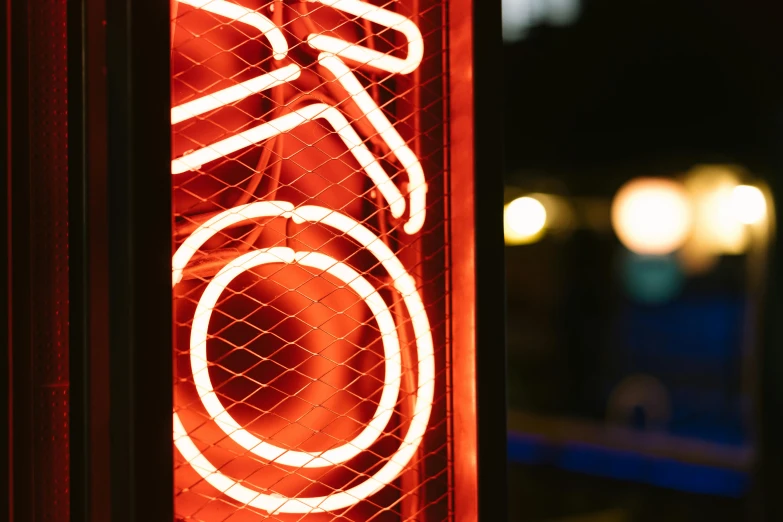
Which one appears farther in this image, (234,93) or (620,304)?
(620,304)

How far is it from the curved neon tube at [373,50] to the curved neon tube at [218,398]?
321 mm

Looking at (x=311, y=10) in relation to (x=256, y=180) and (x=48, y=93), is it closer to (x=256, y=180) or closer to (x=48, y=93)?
(x=256, y=180)

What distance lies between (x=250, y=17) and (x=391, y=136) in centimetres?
27

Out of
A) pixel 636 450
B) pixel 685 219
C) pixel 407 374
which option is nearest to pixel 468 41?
pixel 407 374

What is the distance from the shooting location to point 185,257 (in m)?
0.97

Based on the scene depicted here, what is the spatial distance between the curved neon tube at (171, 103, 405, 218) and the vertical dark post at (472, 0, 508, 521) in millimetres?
138

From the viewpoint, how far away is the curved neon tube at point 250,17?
103 centimetres

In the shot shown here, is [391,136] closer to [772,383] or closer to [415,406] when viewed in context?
[415,406]

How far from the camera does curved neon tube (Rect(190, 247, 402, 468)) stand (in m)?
0.99

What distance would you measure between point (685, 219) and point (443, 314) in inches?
148

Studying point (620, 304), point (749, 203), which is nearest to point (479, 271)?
point (749, 203)

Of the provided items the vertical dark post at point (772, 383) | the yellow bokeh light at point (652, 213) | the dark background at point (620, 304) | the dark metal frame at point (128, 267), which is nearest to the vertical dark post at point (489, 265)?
the dark metal frame at point (128, 267)

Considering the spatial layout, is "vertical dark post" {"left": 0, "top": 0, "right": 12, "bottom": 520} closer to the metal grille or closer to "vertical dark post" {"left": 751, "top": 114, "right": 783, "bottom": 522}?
the metal grille

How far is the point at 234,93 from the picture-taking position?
103 centimetres
